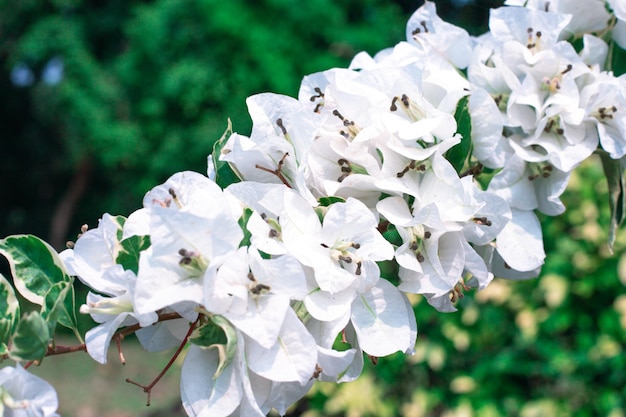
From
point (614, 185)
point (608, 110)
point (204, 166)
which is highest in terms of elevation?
point (608, 110)

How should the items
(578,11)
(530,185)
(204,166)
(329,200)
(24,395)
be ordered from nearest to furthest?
(24,395) → (329,200) → (530,185) → (578,11) → (204,166)

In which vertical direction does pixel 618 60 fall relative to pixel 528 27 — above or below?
below

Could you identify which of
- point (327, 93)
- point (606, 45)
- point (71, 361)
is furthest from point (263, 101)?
point (71, 361)

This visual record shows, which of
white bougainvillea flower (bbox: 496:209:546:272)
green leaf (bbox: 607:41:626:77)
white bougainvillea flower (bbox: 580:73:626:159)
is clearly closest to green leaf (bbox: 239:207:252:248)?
white bougainvillea flower (bbox: 496:209:546:272)

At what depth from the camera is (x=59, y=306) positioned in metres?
0.50

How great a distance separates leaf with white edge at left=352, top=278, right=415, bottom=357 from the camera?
52cm

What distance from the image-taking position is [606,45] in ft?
2.55

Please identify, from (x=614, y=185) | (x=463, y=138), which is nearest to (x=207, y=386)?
(x=463, y=138)

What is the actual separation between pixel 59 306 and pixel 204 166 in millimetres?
5738

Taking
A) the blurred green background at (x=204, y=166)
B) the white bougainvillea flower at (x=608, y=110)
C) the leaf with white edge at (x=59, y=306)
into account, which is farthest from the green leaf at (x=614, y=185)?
the blurred green background at (x=204, y=166)

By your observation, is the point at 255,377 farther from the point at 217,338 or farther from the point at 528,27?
the point at 528,27

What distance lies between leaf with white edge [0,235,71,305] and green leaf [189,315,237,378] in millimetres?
131

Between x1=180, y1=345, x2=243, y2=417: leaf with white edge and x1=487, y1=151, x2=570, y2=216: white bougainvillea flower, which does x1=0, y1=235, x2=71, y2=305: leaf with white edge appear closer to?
x1=180, y1=345, x2=243, y2=417: leaf with white edge

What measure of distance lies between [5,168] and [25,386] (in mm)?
9040
